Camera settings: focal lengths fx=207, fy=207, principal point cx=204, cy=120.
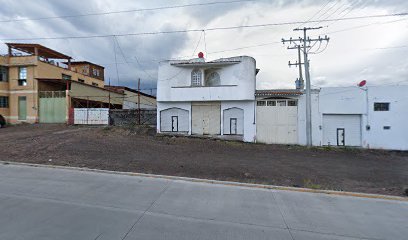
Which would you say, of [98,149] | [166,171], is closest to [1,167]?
[98,149]

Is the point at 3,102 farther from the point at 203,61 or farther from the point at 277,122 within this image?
the point at 277,122

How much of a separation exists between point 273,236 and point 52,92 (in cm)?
2557

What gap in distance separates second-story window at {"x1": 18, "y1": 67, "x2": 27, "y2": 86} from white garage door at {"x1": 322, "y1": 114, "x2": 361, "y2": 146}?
2968 centimetres

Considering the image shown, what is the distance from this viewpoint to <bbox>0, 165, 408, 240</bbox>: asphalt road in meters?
3.46

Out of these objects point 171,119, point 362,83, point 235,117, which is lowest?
point 171,119

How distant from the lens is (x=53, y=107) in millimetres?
21531

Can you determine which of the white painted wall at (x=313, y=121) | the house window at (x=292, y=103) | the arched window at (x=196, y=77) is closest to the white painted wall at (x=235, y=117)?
the arched window at (x=196, y=77)

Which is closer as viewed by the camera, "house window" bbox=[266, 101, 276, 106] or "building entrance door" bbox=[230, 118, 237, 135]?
"house window" bbox=[266, 101, 276, 106]

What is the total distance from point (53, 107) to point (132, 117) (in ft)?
29.5

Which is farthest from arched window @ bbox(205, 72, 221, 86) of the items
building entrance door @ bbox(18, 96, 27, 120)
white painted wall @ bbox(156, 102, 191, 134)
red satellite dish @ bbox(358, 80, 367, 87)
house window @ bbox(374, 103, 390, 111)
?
building entrance door @ bbox(18, 96, 27, 120)

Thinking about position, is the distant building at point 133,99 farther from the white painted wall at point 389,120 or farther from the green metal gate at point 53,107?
the white painted wall at point 389,120

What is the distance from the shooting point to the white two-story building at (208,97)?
53.9ft

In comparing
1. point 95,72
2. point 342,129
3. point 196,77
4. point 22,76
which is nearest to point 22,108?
point 22,76

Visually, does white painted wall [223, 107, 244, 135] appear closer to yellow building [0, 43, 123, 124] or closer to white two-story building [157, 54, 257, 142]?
white two-story building [157, 54, 257, 142]
